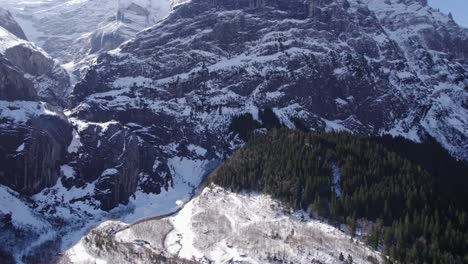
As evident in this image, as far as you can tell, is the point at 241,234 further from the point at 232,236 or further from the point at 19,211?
the point at 19,211

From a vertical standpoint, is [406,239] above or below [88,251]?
above

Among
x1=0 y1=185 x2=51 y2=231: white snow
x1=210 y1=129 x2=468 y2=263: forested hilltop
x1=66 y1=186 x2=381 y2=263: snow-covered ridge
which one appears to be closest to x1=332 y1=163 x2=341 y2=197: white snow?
x1=210 y1=129 x2=468 y2=263: forested hilltop

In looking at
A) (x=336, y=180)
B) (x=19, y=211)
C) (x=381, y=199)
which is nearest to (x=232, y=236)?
(x=336, y=180)

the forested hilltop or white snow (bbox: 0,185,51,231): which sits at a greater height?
the forested hilltop

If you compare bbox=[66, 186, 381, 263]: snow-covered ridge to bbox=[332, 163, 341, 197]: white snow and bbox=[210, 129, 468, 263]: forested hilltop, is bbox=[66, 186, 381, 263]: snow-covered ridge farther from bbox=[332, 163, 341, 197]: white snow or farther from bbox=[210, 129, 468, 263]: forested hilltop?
bbox=[332, 163, 341, 197]: white snow

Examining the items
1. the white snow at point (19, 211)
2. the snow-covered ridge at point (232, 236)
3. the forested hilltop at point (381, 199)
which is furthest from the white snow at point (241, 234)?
the white snow at point (19, 211)

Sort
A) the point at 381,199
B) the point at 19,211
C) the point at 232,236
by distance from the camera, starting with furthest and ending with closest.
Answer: the point at 19,211 → the point at 381,199 → the point at 232,236

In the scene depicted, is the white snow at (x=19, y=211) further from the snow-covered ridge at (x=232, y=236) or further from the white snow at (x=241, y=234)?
the white snow at (x=241, y=234)

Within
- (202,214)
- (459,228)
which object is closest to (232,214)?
(202,214)

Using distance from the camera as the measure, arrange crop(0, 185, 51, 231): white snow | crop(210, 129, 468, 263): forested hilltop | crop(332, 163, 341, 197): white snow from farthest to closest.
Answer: crop(332, 163, 341, 197): white snow
crop(0, 185, 51, 231): white snow
crop(210, 129, 468, 263): forested hilltop

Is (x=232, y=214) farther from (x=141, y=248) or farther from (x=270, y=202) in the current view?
(x=141, y=248)

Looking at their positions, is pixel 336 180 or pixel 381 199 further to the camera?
pixel 336 180
